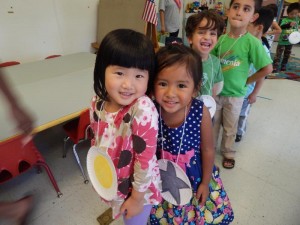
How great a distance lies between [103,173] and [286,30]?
4.50m

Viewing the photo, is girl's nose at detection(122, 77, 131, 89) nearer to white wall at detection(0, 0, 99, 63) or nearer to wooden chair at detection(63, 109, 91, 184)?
wooden chair at detection(63, 109, 91, 184)

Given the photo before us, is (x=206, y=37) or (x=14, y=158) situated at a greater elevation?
(x=206, y=37)

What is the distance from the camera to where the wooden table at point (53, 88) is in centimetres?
129

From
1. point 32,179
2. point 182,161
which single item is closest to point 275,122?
point 182,161

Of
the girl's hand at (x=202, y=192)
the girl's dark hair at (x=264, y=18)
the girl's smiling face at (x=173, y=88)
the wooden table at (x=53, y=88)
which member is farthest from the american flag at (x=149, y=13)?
the girl's hand at (x=202, y=192)

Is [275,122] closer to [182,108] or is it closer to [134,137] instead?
[182,108]

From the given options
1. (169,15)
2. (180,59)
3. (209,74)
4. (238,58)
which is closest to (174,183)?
(180,59)

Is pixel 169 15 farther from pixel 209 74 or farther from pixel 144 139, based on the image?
pixel 144 139

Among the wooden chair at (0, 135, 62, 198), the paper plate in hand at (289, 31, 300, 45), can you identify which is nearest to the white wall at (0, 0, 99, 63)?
the wooden chair at (0, 135, 62, 198)

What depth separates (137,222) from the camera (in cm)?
94

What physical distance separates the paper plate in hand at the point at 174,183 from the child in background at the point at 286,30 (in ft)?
13.5

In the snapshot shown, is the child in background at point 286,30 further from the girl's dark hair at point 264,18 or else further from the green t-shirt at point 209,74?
Result: the green t-shirt at point 209,74

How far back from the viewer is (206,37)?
3.61ft

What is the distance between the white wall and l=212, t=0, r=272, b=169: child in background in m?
2.15
